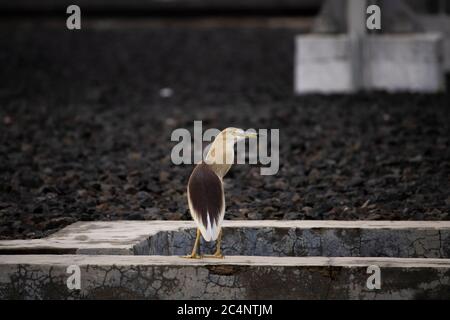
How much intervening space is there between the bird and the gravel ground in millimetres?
2010

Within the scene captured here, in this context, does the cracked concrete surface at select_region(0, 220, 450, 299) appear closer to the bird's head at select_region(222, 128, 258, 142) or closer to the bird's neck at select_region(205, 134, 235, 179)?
the bird's neck at select_region(205, 134, 235, 179)

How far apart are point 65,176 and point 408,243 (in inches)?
162

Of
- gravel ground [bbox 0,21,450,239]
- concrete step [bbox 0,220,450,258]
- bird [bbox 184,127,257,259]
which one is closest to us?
bird [bbox 184,127,257,259]

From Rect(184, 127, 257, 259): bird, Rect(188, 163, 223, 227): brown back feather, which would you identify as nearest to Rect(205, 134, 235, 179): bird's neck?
Rect(184, 127, 257, 259): bird

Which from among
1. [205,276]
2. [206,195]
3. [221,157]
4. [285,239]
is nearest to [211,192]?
[206,195]

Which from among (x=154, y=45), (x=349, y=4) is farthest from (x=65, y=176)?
(x=154, y=45)

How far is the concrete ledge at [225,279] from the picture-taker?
5.09 metres

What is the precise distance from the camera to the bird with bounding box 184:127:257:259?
528 cm

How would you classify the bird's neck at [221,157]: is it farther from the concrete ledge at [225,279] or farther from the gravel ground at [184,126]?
the gravel ground at [184,126]

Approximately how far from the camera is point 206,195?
17.4ft

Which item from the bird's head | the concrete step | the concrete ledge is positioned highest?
the bird's head

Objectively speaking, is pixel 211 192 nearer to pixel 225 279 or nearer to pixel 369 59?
pixel 225 279
